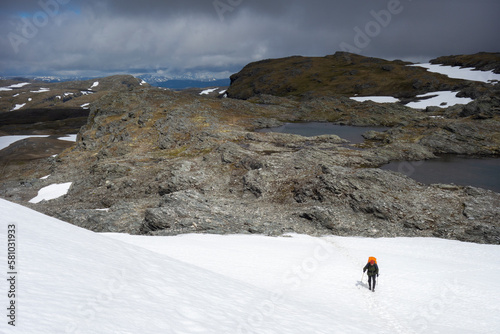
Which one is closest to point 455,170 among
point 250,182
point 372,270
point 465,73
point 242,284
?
point 250,182

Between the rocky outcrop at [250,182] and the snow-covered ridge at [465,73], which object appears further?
the snow-covered ridge at [465,73]

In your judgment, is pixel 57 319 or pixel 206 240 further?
pixel 206 240

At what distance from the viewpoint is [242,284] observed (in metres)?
16.9

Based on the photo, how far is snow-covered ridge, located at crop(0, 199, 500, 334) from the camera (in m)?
8.50

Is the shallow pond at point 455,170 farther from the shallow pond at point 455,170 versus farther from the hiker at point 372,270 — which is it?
the hiker at point 372,270

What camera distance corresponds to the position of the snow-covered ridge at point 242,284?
27.9 ft

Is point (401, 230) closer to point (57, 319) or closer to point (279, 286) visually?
point (279, 286)

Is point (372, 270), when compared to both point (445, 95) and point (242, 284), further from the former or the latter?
point (445, 95)

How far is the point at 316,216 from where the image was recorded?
3372 centimetres

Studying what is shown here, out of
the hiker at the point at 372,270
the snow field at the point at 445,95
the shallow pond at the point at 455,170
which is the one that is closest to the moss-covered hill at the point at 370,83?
the snow field at the point at 445,95

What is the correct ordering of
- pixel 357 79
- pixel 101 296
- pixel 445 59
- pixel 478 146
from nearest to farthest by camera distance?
pixel 101 296 → pixel 478 146 → pixel 357 79 → pixel 445 59

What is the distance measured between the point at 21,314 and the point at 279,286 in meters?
15.5

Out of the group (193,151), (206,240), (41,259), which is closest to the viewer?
(41,259)

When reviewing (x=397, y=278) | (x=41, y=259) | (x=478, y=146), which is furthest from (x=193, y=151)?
(x=478, y=146)
